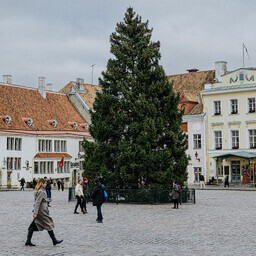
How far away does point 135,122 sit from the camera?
2809 centimetres

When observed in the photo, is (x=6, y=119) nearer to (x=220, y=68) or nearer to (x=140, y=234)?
(x=220, y=68)

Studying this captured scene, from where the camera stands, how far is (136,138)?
2788cm

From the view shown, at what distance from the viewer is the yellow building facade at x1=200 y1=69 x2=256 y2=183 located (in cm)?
5234

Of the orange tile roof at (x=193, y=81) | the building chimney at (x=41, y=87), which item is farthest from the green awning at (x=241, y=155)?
the building chimney at (x=41, y=87)

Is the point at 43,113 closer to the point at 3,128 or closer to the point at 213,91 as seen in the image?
the point at 3,128

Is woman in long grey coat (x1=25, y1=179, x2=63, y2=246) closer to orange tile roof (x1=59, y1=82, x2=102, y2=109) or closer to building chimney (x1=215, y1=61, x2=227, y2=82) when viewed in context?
building chimney (x1=215, y1=61, x2=227, y2=82)

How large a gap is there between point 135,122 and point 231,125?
92.4ft

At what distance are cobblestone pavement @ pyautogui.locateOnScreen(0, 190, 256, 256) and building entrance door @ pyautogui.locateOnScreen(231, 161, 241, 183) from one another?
3093 centimetres

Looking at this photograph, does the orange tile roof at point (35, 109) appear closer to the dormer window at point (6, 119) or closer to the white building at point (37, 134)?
the white building at point (37, 134)

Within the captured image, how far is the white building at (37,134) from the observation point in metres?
56.9

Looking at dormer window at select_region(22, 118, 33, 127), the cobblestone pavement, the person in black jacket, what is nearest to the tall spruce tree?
the cobblestone pavement

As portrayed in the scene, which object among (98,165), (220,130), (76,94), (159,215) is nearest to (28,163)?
(76,94)

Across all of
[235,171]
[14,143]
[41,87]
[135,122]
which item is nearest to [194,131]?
[235,171]

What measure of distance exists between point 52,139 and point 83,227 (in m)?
46.8
